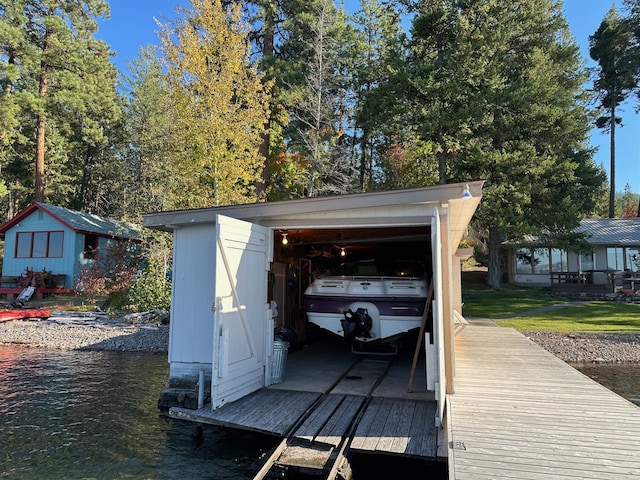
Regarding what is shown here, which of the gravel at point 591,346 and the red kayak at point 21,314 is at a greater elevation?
the red kayak at point 21,314

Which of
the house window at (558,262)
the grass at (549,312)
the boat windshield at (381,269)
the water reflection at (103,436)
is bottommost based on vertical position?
the water reflection at (103,436)

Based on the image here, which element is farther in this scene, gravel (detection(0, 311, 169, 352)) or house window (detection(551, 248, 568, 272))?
house window (detection(551, 248, 568, 272))

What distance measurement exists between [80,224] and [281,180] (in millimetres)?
8645

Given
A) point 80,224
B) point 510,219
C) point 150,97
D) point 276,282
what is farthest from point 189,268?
point 150,97

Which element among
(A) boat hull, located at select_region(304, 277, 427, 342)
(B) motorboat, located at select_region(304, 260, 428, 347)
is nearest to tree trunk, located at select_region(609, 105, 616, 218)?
(B) motorboat, located at select_region(304, 260, 428, 347)

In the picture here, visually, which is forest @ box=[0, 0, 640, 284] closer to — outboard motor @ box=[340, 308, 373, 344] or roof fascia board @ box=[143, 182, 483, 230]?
roof fascia board @ box=[143, 182, 483, 230]

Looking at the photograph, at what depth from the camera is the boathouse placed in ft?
16.1

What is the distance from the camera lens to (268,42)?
56.6 feet

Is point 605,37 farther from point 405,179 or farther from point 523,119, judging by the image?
point 405,179

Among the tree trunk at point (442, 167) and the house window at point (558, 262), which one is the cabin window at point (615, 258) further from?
the tree trunk at point (442, 167)

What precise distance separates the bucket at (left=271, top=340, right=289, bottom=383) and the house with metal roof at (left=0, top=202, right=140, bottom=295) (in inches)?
532

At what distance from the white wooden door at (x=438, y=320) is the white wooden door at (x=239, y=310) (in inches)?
89.3

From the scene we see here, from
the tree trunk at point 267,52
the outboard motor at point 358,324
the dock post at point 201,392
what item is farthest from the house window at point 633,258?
the dock post at point 201,392

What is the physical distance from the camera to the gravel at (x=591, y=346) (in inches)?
368
